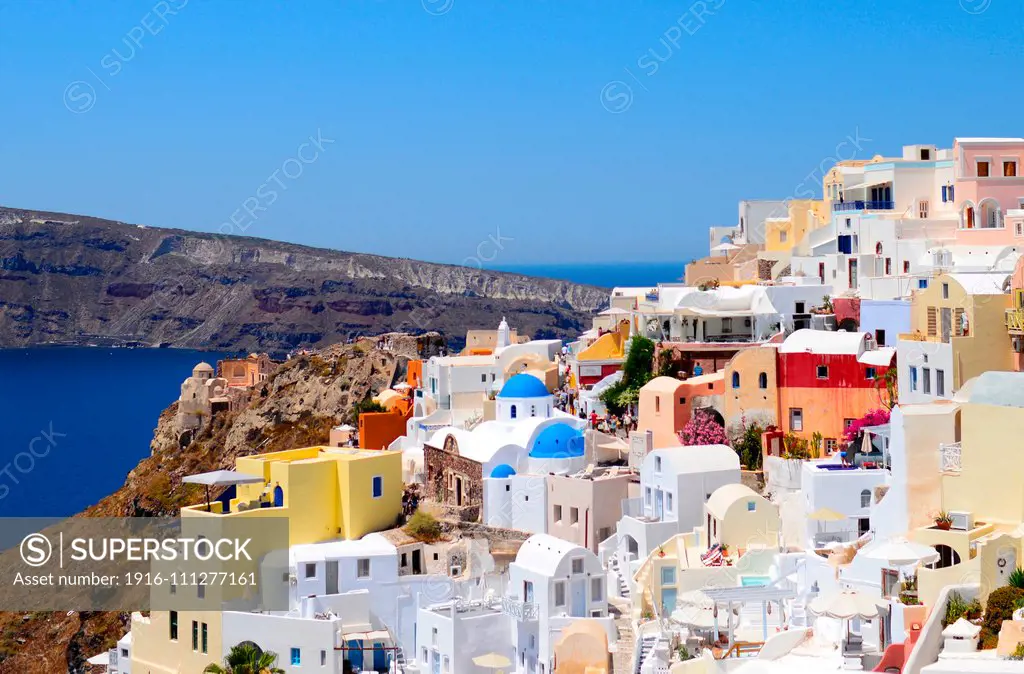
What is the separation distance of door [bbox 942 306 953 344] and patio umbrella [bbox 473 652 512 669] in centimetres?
1223

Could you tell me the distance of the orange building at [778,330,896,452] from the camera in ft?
124

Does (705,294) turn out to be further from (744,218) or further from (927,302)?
(744,218)

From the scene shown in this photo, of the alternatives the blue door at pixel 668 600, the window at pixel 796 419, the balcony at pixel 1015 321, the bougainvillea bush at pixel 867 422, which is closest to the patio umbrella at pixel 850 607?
the blue door at pixel 668 600

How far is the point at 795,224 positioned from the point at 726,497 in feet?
74.0

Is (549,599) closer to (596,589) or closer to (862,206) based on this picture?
(596,589)

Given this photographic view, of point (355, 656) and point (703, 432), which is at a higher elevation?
point (703, 432)

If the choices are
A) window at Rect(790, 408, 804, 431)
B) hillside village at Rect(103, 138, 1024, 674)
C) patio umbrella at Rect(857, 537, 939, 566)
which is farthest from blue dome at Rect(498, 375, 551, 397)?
patio umbrella at Rect(857, 537, 939, 566)

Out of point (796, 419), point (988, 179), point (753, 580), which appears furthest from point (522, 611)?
point (988, 179)

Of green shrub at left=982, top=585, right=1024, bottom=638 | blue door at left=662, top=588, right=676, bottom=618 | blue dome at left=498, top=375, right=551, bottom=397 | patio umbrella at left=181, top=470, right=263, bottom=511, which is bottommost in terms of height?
blue door at left=662, top=588, right=676, bottom=618

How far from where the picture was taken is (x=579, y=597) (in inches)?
1259

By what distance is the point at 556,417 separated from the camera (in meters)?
42.7

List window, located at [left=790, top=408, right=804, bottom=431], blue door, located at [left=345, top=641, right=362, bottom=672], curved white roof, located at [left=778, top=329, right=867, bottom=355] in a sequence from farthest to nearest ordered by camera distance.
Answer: window, located at [left=790, top=408, right=804, bottom=431], curved white roof, located at [left=778, top=329, right=867, bottom=355], blue door, located at [left=345, top=641, right=362, bottom=672]

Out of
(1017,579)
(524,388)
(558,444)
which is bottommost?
(1017,579)

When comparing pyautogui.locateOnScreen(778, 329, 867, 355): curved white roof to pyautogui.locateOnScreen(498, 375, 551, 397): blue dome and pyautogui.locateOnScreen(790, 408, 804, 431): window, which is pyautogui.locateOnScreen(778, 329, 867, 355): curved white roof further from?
pyautogui.locateOnScreen(498, 375, 551, 397): blue dome
